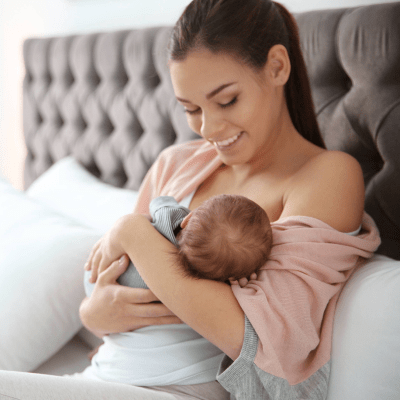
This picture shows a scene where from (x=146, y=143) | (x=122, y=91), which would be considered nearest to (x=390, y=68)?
Answer: (x=146, y=143)

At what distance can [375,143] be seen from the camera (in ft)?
3.17

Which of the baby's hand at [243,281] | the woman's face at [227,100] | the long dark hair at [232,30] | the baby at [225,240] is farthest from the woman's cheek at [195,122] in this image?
the baby's hand at [243,281]

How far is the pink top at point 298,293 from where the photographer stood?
0.68m

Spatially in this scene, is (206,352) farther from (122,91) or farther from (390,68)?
(122,91)

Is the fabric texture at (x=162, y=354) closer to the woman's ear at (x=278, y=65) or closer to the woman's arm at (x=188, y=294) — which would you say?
the woman's arm at (x=188, y=294)

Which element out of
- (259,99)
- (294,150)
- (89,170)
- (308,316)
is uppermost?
(259,99)

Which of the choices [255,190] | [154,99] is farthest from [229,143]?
[154,99]

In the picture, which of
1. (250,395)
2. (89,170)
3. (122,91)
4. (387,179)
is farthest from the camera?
(89,170)

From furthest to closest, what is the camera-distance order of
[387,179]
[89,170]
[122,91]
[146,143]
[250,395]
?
[89,170], [122,91], [146,143], [387,179], [250,395]

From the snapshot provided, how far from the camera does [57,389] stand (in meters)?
0.64

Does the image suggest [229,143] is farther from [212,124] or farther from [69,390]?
[69,390]

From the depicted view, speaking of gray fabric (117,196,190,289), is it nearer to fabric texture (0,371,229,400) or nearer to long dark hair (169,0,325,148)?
fabric texture (0,371,229,400)

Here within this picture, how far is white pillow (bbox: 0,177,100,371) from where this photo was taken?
1.06 meters

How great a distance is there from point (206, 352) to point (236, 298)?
0.49ft
